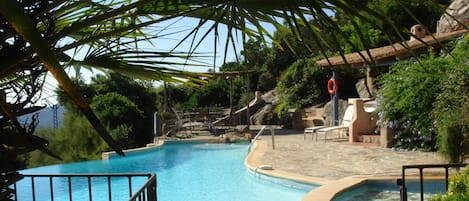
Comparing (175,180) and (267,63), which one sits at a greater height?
(267,63)

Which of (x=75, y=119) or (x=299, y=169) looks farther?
(x=75, y=119)

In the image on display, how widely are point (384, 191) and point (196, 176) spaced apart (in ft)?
14.8

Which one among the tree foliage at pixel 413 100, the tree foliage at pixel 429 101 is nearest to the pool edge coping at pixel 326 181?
the tree foliage at pixel 429 101

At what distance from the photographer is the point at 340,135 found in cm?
1402

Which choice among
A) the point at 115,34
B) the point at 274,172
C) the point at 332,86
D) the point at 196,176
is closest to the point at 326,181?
the point at 274,172

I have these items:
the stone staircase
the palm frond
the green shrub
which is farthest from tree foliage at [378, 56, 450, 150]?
the palm frond

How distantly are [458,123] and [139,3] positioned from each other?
6357mm

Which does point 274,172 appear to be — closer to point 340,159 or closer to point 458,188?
point 340,159

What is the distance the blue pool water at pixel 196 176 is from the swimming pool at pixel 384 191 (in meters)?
0.88

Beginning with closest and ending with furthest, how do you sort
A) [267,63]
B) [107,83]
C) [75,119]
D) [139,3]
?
[139,3], [75,119], [107,83], [267,63]

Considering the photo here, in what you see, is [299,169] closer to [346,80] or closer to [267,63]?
[346,80]

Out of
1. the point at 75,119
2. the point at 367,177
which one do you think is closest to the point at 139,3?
the point at 367,177

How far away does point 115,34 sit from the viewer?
5.15ft

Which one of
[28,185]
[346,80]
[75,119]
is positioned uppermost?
[346,80]
